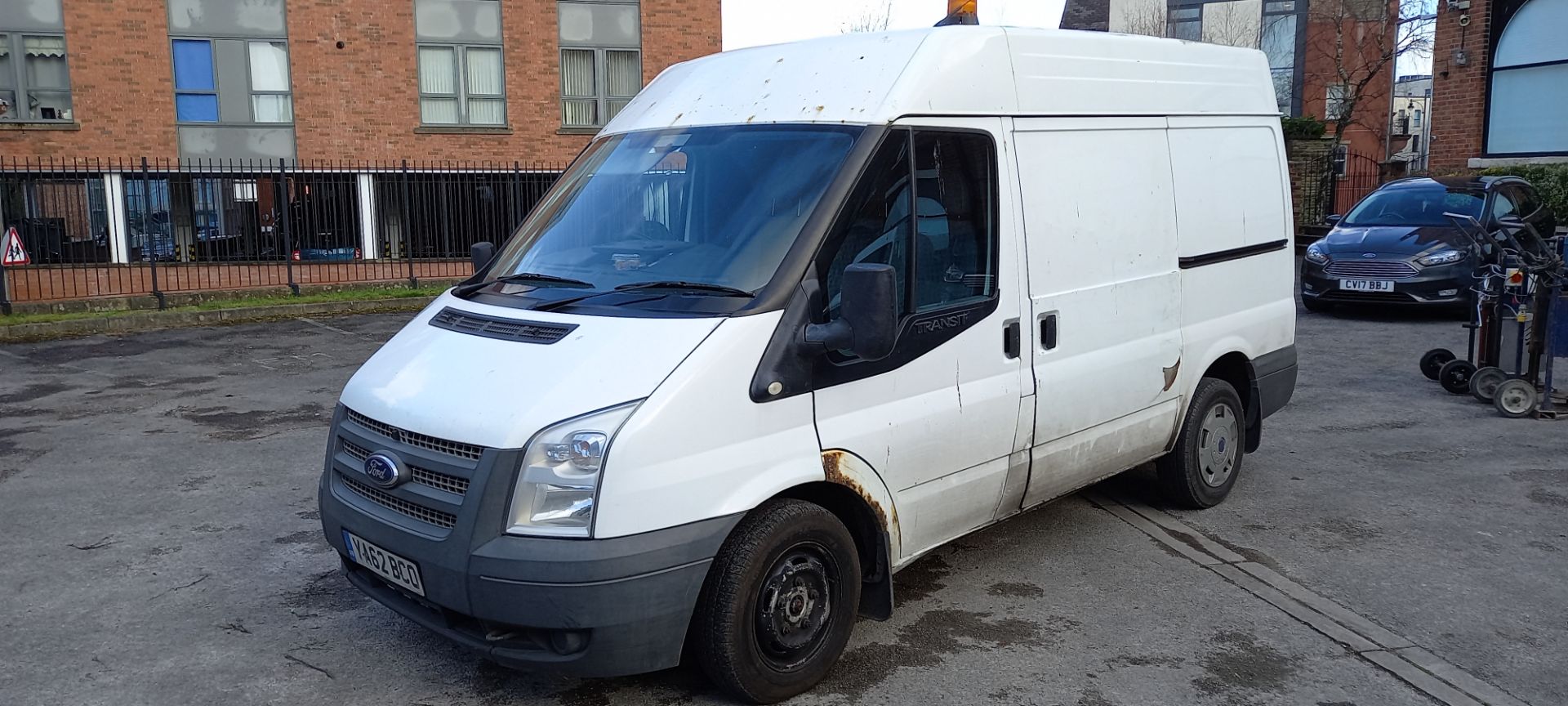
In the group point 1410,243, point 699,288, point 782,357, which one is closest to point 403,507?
point 699,288

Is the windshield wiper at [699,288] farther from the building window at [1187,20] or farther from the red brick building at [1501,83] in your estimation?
the building window at [1187,20]

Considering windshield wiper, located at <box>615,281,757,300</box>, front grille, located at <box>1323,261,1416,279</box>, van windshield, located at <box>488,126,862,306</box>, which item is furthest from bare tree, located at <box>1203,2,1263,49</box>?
windshield wiper, located at <box>615,281,757,300</box>

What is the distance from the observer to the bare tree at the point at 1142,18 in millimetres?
41875

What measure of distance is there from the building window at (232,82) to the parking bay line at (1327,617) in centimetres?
2221

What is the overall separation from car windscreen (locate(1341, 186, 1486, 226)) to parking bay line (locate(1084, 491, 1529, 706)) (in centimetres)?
961

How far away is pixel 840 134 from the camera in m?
4.27

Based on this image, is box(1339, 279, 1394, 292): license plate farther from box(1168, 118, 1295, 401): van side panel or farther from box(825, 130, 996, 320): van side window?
box(825, 130, 996, 320): van side window

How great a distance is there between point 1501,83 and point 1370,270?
11.3 meters

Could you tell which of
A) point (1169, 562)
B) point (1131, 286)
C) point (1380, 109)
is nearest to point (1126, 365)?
point (1131, 286)

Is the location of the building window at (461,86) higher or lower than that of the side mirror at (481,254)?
higher

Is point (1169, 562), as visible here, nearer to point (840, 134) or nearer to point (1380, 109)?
point (840, 134)

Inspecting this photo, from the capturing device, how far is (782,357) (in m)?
3.84

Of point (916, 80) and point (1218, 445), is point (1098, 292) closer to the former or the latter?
point (916, 80)

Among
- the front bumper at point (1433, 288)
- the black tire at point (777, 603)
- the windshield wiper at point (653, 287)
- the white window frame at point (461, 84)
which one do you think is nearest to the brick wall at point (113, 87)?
the white window frame at point (461, 84)
